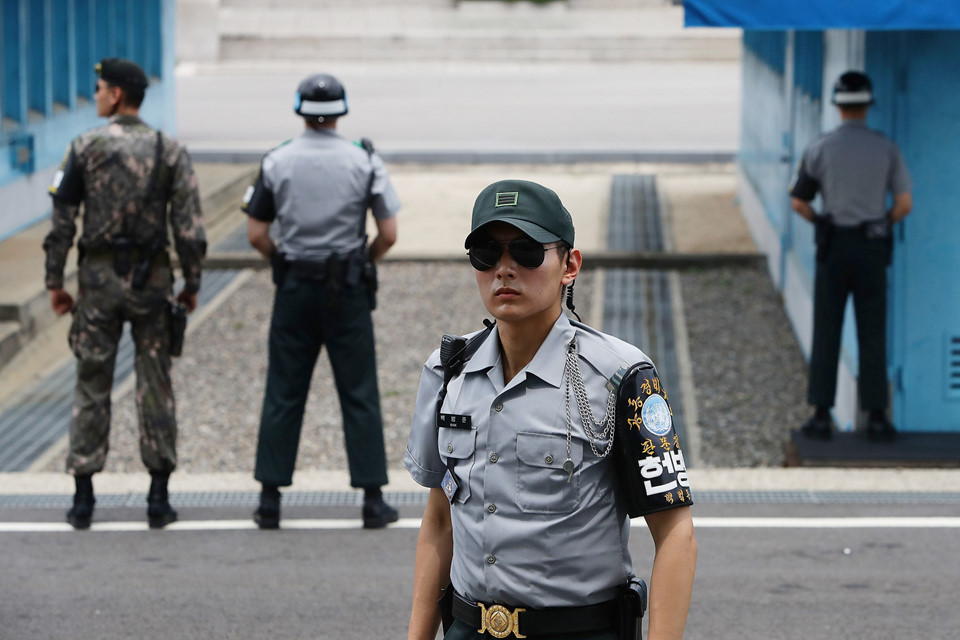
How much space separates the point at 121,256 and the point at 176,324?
39 centimetres

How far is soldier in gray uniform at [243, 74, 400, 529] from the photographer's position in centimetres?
603

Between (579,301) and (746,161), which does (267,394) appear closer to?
(579,301)

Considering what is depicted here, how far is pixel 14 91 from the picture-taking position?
521 inches

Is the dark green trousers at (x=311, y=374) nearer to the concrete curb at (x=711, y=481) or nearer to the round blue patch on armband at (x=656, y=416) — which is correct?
the concrete curb at (x=711, y=481)

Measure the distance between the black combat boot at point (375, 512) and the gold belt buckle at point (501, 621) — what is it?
136 inches

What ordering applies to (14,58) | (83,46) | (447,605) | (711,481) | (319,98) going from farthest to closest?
1. (83,46)
2. (14,58)
3. (711,481)
4. (319,98)
5. (447,605)

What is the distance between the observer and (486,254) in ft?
9.30

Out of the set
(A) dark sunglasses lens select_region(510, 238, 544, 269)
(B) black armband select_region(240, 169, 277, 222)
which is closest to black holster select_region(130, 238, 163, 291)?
(B) black armband select_region(240, 169, 277, 222)

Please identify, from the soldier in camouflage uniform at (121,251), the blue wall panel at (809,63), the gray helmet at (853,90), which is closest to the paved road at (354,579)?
the soldier in camouflage uniform at (121,251)

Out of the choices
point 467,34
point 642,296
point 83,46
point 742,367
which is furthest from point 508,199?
point 467,34

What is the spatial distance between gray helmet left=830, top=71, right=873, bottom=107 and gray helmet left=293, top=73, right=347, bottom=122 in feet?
8.94

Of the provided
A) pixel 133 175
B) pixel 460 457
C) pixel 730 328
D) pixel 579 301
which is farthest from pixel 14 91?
pixel 460 457

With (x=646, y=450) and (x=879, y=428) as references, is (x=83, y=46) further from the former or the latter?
(x=646, y=450)

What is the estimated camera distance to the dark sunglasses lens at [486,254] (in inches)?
112
